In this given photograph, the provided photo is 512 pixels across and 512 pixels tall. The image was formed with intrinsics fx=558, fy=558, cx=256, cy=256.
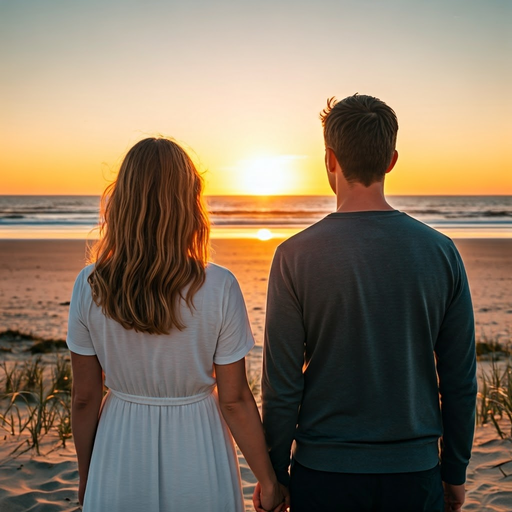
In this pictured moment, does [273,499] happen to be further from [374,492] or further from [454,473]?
[454,473]

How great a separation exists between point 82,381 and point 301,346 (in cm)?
86

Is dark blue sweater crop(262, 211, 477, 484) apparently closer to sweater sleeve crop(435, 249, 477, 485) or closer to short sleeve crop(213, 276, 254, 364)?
sweater sleeve crop(435, 249, 477, 485)

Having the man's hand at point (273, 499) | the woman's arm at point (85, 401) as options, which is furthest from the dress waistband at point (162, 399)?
the man's hand at point (273, 499)

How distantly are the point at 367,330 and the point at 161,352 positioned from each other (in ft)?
2.45

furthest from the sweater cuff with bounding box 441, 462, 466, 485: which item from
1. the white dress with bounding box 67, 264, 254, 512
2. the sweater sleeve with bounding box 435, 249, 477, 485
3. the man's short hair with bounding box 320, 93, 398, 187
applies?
the man's short hair with bounding box 320, 93, 398, 187

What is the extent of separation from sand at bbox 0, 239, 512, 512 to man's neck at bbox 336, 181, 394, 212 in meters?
1.38

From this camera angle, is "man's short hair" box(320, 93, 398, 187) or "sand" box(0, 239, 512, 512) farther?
"sand" box(0, 239, 512, 512)

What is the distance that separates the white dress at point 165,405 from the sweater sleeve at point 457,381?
750 mm

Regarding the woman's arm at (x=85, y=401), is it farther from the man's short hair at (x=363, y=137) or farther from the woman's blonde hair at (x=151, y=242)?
the man's short hair at (x=363, y=137)

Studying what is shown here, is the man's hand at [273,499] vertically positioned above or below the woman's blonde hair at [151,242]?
below

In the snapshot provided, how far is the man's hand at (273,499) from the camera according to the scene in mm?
2162

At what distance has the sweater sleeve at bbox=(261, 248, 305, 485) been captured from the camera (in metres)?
2.05

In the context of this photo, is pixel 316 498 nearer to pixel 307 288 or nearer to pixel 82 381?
pixel 307 288

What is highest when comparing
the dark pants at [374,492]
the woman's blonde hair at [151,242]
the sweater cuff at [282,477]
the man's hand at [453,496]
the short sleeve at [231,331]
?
the woman's blonde hair at [151,242]
